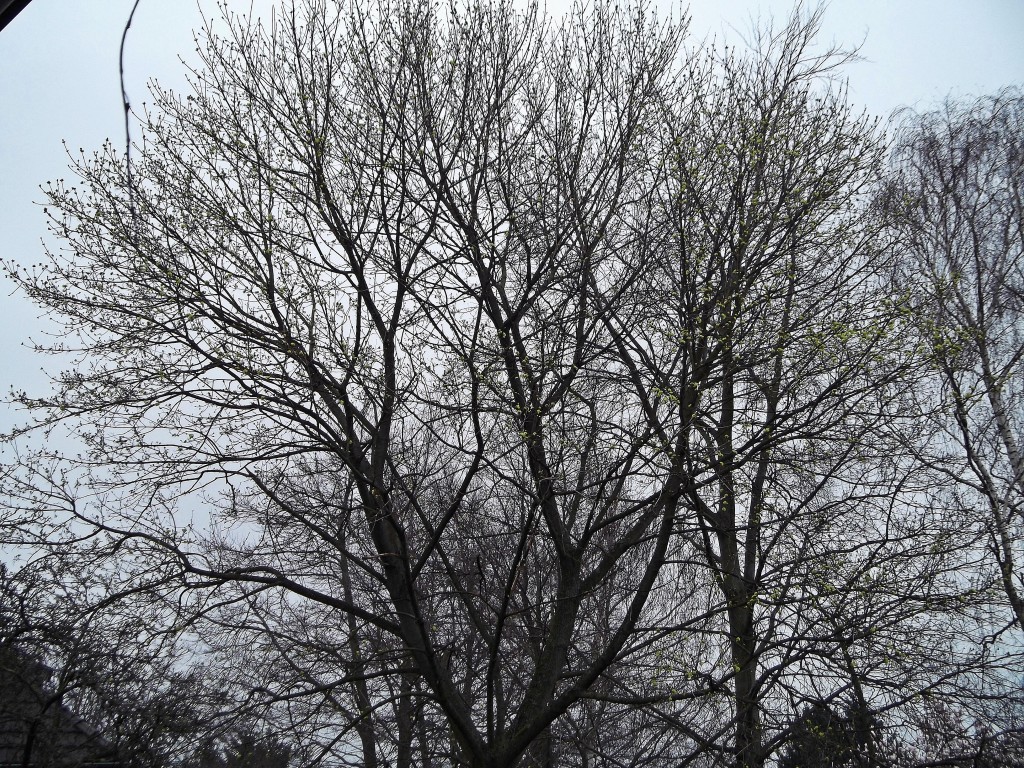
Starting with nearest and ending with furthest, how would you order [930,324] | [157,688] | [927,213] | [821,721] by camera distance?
[930,324] < [821,721] < [157,688] < [927,213]

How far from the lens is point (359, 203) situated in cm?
923

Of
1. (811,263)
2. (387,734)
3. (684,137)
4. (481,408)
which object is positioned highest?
(684,137)

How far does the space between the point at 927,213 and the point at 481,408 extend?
436 inches

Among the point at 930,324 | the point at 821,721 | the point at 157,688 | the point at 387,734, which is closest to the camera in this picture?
the point at 930,324

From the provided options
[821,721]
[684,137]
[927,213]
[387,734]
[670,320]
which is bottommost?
[821,721]

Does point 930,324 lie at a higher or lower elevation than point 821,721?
higher

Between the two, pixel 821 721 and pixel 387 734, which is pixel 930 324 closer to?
pixel 821 721

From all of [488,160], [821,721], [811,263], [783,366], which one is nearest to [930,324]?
[783,366]

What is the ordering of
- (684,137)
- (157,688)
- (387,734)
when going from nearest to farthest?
(684,137)
(157,688)
(387,734)

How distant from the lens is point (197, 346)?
8.56 meters

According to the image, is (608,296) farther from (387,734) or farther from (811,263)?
(387,734)

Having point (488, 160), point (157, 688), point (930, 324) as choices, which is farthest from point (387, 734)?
point (930, 324)

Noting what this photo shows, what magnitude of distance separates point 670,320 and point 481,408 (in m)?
2.10

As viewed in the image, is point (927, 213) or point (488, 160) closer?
point (488, 160)
